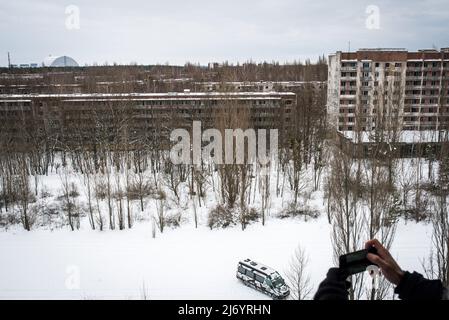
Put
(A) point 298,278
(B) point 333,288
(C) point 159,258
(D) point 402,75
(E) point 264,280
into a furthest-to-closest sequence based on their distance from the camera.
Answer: (D) point 402,75, (C) point 159,258, (E) point 264,280, (A) point 298,278, (B) point 333,288

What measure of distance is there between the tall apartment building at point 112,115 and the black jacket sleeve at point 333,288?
663 inches

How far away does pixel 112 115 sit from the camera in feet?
70.4

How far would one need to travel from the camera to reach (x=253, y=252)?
11352 millimetres

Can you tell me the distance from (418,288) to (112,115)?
21.6 metres

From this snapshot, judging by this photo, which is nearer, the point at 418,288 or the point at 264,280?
the point at 418,288

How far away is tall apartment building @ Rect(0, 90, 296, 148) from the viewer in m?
20.0

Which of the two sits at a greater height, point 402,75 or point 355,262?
point 402,75

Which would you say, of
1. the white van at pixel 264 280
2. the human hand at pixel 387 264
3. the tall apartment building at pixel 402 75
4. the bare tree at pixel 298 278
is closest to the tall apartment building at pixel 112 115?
the tall apartment building at pixel 402 75

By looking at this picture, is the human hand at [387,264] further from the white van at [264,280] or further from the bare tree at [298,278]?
the white van at [264,280]

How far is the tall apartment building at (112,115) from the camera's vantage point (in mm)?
20016

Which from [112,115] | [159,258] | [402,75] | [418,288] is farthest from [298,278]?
[402,75]

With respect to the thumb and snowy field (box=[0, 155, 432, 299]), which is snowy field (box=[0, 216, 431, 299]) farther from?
the thumb

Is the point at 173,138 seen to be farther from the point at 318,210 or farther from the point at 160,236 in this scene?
the point at 318,210

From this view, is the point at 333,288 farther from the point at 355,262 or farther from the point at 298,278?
the point at 298,278
